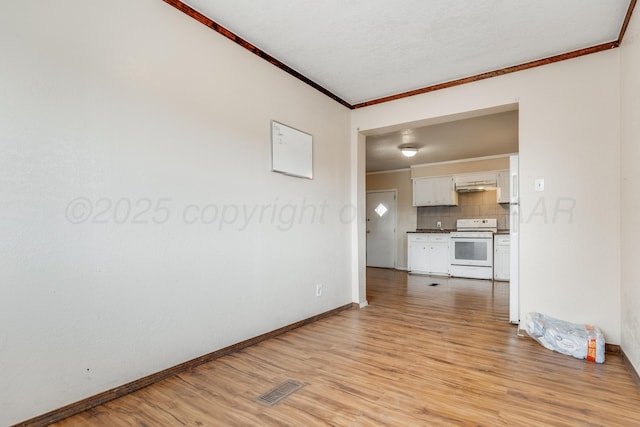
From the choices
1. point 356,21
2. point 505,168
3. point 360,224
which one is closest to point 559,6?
point 356,21

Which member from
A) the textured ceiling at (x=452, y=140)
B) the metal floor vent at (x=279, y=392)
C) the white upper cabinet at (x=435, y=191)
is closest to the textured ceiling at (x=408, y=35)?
the textured ceiling at (x=452, y=140)

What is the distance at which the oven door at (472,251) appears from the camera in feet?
21.0

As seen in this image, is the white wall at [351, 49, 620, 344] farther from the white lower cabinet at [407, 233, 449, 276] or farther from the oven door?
the white lower cabinet at [407, 233, 449, 276]

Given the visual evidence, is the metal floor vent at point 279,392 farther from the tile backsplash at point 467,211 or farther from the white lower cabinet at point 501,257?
the tile backsplash at point 467,211

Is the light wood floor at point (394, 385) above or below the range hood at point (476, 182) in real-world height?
below

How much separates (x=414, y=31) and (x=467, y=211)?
5.50 metres

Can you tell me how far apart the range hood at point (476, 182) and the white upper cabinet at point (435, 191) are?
151 mm

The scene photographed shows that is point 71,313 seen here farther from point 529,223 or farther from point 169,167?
point 529,223

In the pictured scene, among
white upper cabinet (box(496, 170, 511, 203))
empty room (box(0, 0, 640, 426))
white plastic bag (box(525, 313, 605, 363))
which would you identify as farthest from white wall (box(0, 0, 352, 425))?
white upper cabinet (box(496, 170, 511, 203))

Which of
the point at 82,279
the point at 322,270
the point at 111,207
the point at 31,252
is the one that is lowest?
the point at 322,270

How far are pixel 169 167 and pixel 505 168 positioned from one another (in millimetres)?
6477

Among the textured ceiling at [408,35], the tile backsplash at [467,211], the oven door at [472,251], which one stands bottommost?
the oven door at [472,251]

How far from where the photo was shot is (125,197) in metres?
2.03

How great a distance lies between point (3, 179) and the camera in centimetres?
158
